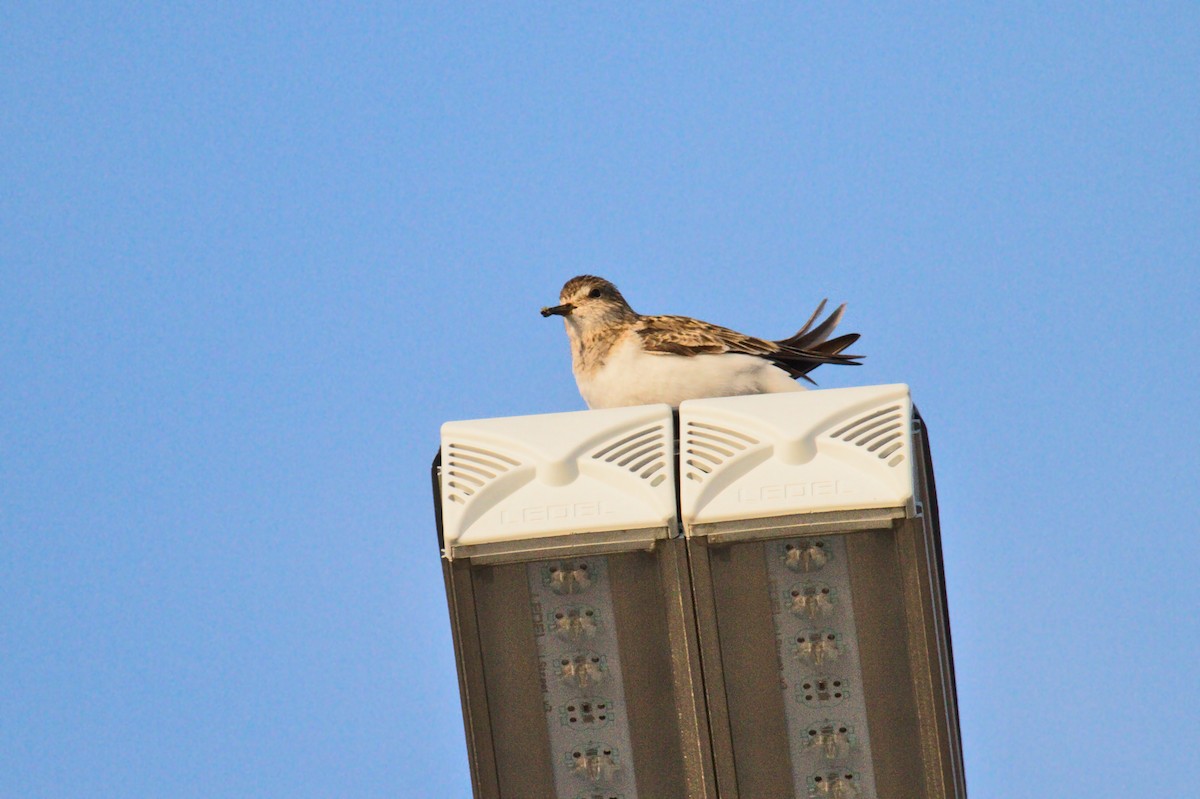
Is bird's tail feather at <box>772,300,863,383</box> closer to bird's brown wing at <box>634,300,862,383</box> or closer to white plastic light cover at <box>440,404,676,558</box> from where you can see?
bird's brown wing at <box>634,300,862,383</box>

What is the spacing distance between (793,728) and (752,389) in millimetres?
2242

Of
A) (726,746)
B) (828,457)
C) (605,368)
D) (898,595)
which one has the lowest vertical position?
(726,746)

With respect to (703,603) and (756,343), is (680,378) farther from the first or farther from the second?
(703,603)

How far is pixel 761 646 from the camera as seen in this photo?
6898 millimetres

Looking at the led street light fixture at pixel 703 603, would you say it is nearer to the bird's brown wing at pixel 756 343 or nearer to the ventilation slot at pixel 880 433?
the ventilation slot at pixel 880 433

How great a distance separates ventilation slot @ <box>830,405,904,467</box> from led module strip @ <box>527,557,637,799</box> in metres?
1.14

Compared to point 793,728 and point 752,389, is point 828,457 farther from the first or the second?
point 752,389

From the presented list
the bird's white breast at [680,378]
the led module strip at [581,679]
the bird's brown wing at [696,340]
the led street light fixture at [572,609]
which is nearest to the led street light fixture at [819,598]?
the led street light fixture at [572,609]

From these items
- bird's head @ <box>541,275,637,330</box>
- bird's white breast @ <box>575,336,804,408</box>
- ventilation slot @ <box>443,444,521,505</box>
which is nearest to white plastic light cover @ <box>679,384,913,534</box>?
ventilation slot @ <box>443,444,521,505</box>

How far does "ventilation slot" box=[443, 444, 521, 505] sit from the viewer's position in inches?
274

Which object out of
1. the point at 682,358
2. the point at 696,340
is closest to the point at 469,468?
the point at 682,358

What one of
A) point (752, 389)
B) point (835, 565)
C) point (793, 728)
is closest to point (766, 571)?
point (835, 565)

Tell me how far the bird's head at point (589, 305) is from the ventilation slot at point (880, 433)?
2.77 m

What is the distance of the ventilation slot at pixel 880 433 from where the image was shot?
6.80 meters
